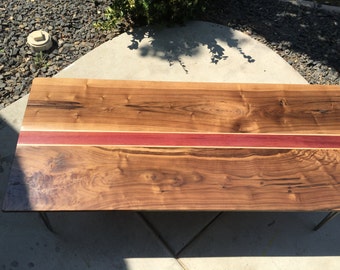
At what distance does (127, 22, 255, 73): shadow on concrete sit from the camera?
3.90 m

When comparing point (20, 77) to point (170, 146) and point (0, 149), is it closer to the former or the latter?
point (0, 149)

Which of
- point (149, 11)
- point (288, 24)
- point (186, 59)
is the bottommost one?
point (186, 59)

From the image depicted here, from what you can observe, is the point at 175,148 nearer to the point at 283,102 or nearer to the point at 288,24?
the point at 283,102

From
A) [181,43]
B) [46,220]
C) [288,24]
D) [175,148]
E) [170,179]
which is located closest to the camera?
[170,179]

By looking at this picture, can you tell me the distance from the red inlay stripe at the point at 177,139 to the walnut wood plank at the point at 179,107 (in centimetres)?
4

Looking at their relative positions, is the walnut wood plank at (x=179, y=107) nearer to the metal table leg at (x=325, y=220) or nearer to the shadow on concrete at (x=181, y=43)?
the metal table leg at (x=325, y=220)

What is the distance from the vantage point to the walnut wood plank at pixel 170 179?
2330 millimetres

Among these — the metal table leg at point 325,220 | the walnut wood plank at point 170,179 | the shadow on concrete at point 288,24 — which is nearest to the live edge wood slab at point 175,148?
the walnut wood plank at point 170,179

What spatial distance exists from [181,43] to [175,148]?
1.78 metres

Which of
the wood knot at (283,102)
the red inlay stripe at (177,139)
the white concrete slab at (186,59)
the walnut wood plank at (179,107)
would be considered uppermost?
the wood knot at (283,102)

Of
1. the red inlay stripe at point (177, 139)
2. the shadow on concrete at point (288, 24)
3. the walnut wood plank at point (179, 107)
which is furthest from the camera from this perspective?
the shadow on concrete at point (288, 24)

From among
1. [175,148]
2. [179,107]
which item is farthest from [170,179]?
[179,107]

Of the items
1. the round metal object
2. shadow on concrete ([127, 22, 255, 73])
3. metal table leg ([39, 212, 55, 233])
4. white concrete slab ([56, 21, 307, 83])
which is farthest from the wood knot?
the round metal object

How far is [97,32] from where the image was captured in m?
4.03
